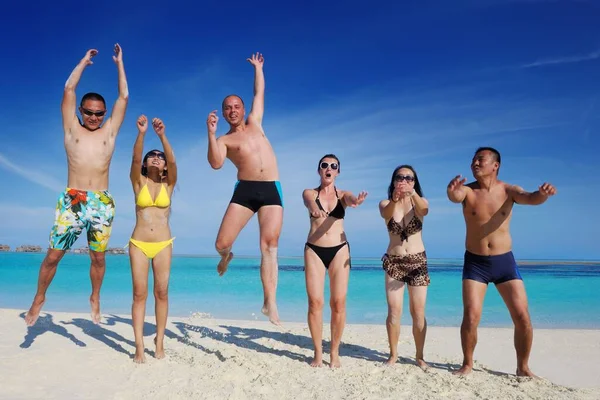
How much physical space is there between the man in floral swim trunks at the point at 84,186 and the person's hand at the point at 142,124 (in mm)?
746

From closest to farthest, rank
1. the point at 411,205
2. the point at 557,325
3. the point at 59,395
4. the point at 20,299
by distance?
1. the point at 59,395
2. the point at 411,205
3. the point at 557,325
4. the point at 20,299

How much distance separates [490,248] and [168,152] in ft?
14.1

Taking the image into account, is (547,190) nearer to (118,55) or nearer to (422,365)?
(422,365)

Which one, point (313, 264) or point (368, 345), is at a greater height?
point (313, 264)

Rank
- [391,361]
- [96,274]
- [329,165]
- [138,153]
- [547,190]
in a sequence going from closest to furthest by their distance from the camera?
[547,190] → [138,153] → [329,165] → [391,361] → [96,274]

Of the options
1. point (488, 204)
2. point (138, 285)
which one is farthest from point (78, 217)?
point (488, 204)

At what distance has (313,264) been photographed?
6.14m

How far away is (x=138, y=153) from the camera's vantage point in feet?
19.7

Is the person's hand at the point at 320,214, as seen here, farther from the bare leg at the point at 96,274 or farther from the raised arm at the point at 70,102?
the raised arm at the point at 70,102

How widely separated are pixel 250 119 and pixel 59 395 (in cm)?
433

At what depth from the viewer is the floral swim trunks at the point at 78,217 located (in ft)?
Answer: 20.7

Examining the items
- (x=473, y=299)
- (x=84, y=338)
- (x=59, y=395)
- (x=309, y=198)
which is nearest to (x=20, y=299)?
(x=84, y=338)

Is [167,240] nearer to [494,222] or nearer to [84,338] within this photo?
[84,338]

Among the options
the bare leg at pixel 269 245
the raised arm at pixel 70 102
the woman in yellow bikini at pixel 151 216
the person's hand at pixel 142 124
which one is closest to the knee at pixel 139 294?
the woman in yellow bikini at pixel 151 216
